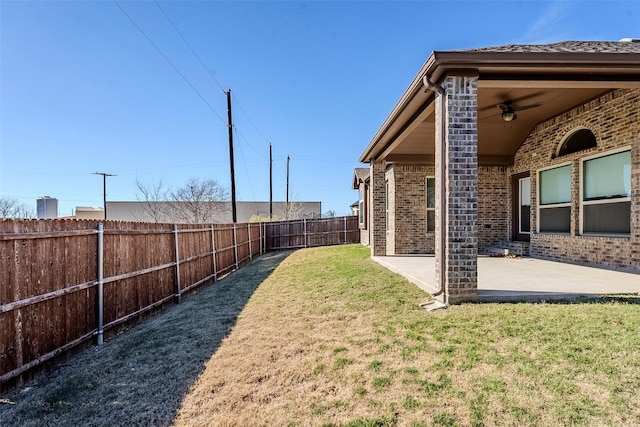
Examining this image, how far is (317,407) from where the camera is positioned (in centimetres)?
257

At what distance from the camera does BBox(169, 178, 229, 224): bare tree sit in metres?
31.3

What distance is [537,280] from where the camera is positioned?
5.51 meters

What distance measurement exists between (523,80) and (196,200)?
30.0 metres

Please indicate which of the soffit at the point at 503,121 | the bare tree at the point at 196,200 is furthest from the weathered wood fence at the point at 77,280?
the bare tree at the point at 196,200

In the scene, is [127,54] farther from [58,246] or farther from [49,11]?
[58,246]

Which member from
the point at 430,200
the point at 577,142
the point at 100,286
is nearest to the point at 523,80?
the point at 577,142

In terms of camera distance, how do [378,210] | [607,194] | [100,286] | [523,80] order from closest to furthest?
[100,286] → [523,80] → [607,194] → [378,210]

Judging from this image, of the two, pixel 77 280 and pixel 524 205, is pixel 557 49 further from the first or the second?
pixel 77 280

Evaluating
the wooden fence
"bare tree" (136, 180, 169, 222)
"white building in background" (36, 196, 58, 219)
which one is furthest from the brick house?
"white building in background" (36, 196, 58, 219)

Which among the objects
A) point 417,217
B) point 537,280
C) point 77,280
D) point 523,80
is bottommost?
point 537,280

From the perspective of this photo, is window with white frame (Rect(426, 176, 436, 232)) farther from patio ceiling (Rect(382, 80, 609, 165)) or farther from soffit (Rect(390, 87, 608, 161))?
soffit (Rect(390, 87, 608, 161))

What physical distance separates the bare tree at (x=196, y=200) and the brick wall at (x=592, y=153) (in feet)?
89.6

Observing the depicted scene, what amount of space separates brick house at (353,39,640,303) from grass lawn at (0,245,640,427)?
1.16 meters

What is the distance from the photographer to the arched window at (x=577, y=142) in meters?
6.95
